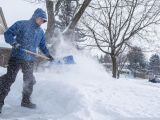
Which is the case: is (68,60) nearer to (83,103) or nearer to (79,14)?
(83,103)

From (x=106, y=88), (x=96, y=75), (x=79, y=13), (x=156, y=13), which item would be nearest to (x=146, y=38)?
(x=156, y=13)

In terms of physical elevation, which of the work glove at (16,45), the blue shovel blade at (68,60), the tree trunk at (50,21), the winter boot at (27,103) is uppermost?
the tree trunk at (50,21)

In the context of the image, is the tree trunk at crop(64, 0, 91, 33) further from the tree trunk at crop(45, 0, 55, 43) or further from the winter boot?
the winter boot

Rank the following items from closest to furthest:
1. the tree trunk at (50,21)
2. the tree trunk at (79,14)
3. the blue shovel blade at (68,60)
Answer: the blue shovel blade at (68,60)
the tree trunk at (50,21)
the tree trunk at (79,14)

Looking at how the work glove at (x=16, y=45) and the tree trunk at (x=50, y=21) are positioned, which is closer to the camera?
the work glove at (x=16, y=45)

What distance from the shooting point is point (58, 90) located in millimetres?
7539

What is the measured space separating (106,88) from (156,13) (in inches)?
880

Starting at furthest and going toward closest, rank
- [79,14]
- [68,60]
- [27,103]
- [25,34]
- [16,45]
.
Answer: [79,14], [68,60], [27,103], [25,34], [16,45]

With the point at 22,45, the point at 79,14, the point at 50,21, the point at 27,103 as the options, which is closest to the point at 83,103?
the point at 27,103

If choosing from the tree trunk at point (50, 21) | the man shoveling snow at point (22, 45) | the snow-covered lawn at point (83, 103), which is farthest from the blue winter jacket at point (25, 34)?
the tree trunk at point (50, 21)

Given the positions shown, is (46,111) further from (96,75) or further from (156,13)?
(156,13)

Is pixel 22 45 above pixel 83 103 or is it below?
above

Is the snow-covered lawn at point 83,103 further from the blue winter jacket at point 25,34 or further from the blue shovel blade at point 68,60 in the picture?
the blue shovel blade at point 68,60

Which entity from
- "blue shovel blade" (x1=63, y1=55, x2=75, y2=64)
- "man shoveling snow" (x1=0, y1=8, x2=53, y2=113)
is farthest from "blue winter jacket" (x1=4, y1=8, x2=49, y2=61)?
"blue shovel blade" (x1=63, y1=55, x2=75, y2=64)
